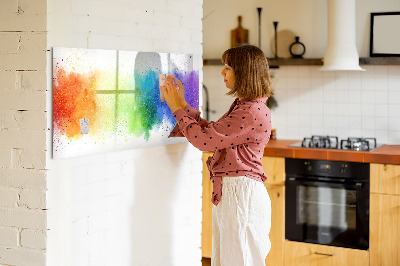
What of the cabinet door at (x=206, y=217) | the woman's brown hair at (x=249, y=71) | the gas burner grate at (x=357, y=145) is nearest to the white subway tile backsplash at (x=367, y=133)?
the gas burner grate at (x=357, y=145)

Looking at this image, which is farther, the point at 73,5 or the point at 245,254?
the point at 245,254

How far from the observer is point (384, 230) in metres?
4.19

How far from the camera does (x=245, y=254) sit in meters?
2.81

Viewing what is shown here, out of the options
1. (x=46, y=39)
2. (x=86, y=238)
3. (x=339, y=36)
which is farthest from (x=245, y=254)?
(x=339, y=36)

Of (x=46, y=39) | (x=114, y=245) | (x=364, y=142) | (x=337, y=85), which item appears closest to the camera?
(x=46, y=39)

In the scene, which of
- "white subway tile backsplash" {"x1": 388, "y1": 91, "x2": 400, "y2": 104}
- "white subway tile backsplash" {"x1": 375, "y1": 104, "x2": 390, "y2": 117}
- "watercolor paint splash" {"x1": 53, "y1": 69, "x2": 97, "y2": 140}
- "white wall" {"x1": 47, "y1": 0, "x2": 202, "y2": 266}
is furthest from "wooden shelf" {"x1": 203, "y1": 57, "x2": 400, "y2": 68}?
"watercolor paint splash" {"x1": 53, "y1": 69, "x2": 97, "y2": 140}

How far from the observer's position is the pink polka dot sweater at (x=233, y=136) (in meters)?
2.72

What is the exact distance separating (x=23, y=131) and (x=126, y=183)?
0.59 metres

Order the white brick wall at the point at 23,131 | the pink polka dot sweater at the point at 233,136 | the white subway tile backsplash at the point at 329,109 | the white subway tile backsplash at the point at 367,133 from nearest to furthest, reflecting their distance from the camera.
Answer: the white brick wall at the point at 23,131
the pink polka dot sweater at the point at 233,136
the white subway tile backsplash at the point at 367,133
the white subway tile backsplash at the point at 329,109

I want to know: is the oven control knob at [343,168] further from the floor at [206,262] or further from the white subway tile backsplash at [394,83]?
the floor at [206,262]

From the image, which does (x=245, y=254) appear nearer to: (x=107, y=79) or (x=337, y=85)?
(x=107, y=79)

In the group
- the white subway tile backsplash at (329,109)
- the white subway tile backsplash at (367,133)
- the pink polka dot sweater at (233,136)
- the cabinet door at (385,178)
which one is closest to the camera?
the pink polka dot sweater at (233,136)

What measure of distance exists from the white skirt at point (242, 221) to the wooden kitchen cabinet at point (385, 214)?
1590mm

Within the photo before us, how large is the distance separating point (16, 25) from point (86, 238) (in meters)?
0.91
